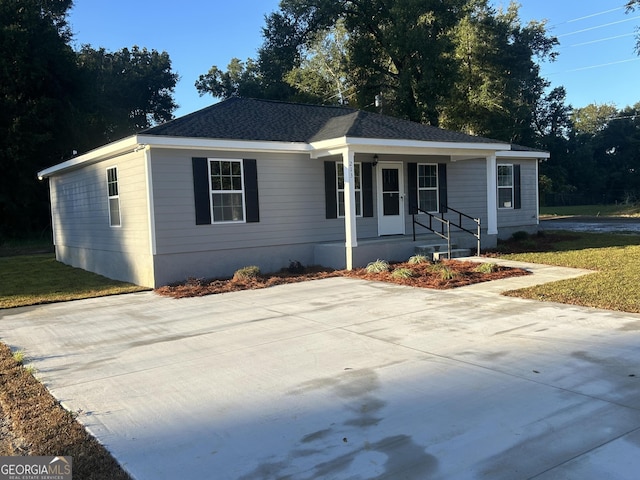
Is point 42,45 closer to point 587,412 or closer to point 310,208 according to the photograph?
point 310,208

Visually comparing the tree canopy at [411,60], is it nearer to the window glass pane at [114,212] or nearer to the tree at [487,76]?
the tree at [487,76]

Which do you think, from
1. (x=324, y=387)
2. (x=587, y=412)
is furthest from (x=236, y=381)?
(x=587, y=412)

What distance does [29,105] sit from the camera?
23.6 metres

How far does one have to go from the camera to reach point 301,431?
3.69 m

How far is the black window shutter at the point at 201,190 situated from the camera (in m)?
11.1

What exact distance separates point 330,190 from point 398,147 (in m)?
2.05

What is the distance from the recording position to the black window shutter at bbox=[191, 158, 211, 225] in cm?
1109

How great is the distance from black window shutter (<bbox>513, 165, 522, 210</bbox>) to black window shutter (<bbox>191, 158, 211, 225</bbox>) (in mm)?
10950

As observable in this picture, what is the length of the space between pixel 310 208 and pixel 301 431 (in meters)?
9.43

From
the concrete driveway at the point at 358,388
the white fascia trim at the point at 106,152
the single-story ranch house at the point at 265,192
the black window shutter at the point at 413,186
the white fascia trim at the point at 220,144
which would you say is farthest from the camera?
the black window shutter at the point at 413,186

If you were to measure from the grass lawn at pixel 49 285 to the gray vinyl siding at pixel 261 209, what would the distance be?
1567mm

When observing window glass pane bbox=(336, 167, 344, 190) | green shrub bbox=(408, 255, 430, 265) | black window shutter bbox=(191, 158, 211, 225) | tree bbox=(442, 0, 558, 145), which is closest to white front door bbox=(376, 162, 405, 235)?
window glass pane bbox=(336, 167, 344, 190)

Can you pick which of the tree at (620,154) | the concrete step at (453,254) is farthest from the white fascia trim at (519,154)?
the tree at (620,154)

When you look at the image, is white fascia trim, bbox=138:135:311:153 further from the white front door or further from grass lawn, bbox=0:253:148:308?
grass lawn, bbox=0:253:148:308
